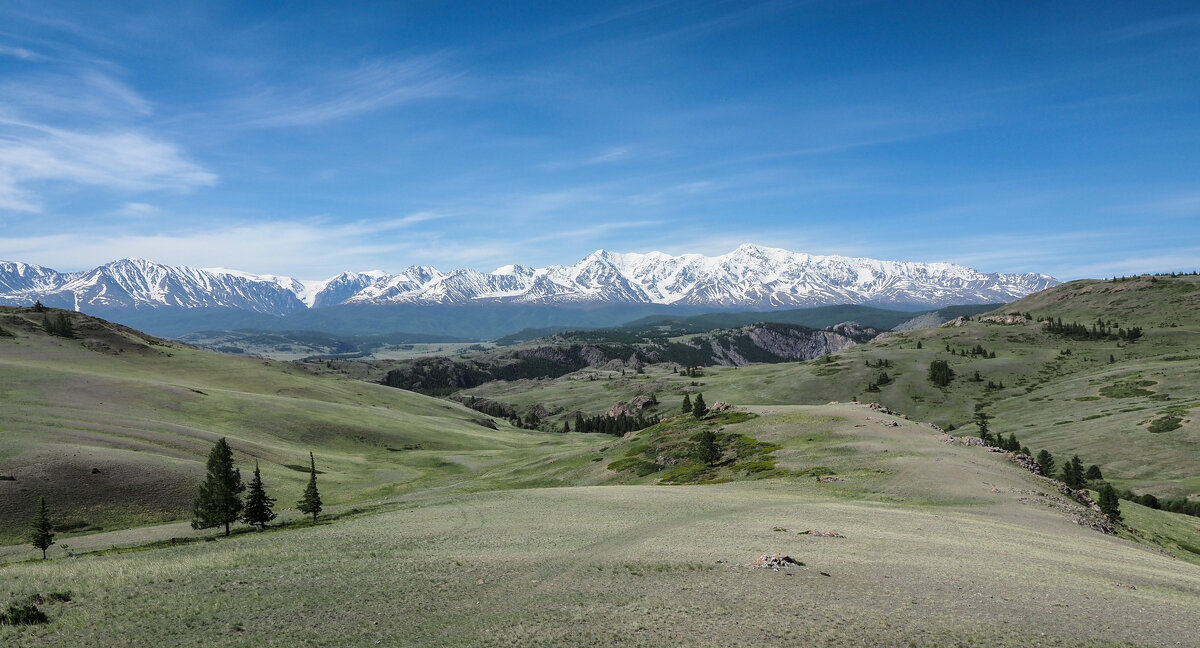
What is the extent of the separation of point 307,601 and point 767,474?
6308 centimetres

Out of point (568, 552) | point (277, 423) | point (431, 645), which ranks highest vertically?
point (431, 645)

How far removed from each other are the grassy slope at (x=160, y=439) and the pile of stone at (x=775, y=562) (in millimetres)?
67180

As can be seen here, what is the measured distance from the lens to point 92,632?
21.7 meters

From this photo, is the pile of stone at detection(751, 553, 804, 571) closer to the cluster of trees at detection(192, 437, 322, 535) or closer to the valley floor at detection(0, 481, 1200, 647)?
the valley floor at detection(0, 481, 1200, 647)

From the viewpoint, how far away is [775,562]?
3117 cm

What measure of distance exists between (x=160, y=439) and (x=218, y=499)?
47787mm

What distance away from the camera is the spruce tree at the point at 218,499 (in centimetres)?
5281

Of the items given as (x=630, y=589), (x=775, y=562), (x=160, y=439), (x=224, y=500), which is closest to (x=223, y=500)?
(x=224, y=500)

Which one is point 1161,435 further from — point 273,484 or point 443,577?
point 273,484

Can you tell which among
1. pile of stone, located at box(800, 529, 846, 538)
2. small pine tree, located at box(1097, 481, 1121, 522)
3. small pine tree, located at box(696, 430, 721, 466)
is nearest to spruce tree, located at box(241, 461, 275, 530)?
pile of stone, located at box(800, 529, 846, 538)

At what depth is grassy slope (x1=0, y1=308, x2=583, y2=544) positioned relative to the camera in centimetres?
6625

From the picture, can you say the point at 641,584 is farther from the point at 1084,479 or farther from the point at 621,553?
the point at 1084,479

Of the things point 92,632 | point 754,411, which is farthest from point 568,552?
point 754,411

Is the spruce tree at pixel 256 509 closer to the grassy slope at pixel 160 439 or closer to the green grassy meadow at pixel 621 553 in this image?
the green grassy meadow at pixel 621 553
